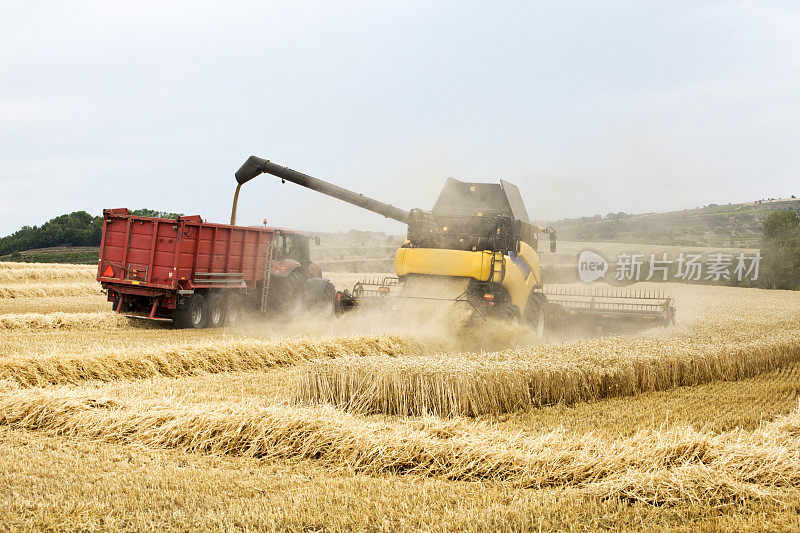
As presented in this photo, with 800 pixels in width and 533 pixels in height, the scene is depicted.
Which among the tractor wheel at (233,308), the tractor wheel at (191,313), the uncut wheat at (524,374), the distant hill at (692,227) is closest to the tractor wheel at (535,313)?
the uncut wheat at (524,374)

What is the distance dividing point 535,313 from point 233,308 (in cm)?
669

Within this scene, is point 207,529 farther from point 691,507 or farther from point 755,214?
point 755,214

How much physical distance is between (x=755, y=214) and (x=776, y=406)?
60.1 metres

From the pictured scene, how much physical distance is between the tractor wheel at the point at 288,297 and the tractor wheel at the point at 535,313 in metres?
5.92

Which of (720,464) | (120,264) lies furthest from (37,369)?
(720,464)

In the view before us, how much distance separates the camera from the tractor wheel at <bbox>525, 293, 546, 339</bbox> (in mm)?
14548

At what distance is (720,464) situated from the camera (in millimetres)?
5641

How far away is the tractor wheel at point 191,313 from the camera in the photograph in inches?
587

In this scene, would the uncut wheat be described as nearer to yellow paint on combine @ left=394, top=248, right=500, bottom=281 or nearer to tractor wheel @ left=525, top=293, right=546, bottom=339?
yellow paint on combine @ left=394, top=248, right=500, bottom=281

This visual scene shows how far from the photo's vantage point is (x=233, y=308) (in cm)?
1642

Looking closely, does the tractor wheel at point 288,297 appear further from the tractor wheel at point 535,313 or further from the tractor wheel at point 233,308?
the tractor wheel at point 535,313

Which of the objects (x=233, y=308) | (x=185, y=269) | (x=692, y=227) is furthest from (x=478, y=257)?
(x=692, y=227)

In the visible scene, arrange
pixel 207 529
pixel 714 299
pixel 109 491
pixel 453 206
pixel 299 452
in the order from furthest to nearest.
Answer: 1. pixel 714 299
2. pixel 453 206
3. pixel 299 452
4. pixel 109 491
5. pixel 207 529

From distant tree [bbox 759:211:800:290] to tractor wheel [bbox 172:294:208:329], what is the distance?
128 feet
